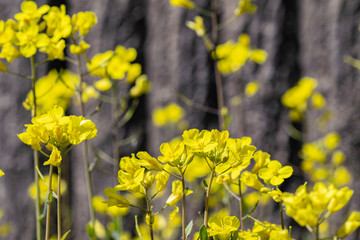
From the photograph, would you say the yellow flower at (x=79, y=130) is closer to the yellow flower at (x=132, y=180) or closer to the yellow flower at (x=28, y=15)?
the yellow flower at (x=132, y=180)

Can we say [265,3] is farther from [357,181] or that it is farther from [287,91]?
[357,181]

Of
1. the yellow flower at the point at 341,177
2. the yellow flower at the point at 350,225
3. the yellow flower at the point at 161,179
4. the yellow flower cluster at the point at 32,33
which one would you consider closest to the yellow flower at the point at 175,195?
the yellow flower at the point at 161,179

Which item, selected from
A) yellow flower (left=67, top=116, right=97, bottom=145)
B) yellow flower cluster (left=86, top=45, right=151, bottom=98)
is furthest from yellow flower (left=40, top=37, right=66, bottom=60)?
yellow flower (left=67, top=116, right=97, bottom=145)

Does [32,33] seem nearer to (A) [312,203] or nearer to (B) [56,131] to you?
(B) [56,131]

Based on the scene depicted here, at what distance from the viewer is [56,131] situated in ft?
1.90

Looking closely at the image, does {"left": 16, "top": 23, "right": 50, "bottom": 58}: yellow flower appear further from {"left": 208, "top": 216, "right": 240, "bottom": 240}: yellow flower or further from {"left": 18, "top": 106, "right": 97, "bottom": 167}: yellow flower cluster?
{"left": 208, "top": 216, "right": 240, "bottom": 240}: yellow flower

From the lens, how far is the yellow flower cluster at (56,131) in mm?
578

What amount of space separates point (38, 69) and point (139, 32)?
615mm

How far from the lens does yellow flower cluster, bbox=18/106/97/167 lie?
0.58 meters

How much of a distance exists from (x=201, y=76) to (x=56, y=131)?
175 cm

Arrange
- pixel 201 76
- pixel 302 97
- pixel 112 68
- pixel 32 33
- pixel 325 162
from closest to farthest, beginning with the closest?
pixel 32 33
pixel 112 68
pixel 302 97
pixel 325 162
pixel 201 76

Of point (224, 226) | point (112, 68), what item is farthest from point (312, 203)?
point (112, 68)

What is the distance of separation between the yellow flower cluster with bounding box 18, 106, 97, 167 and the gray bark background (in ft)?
5.03

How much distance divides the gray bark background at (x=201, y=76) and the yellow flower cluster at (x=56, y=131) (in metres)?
1.53
